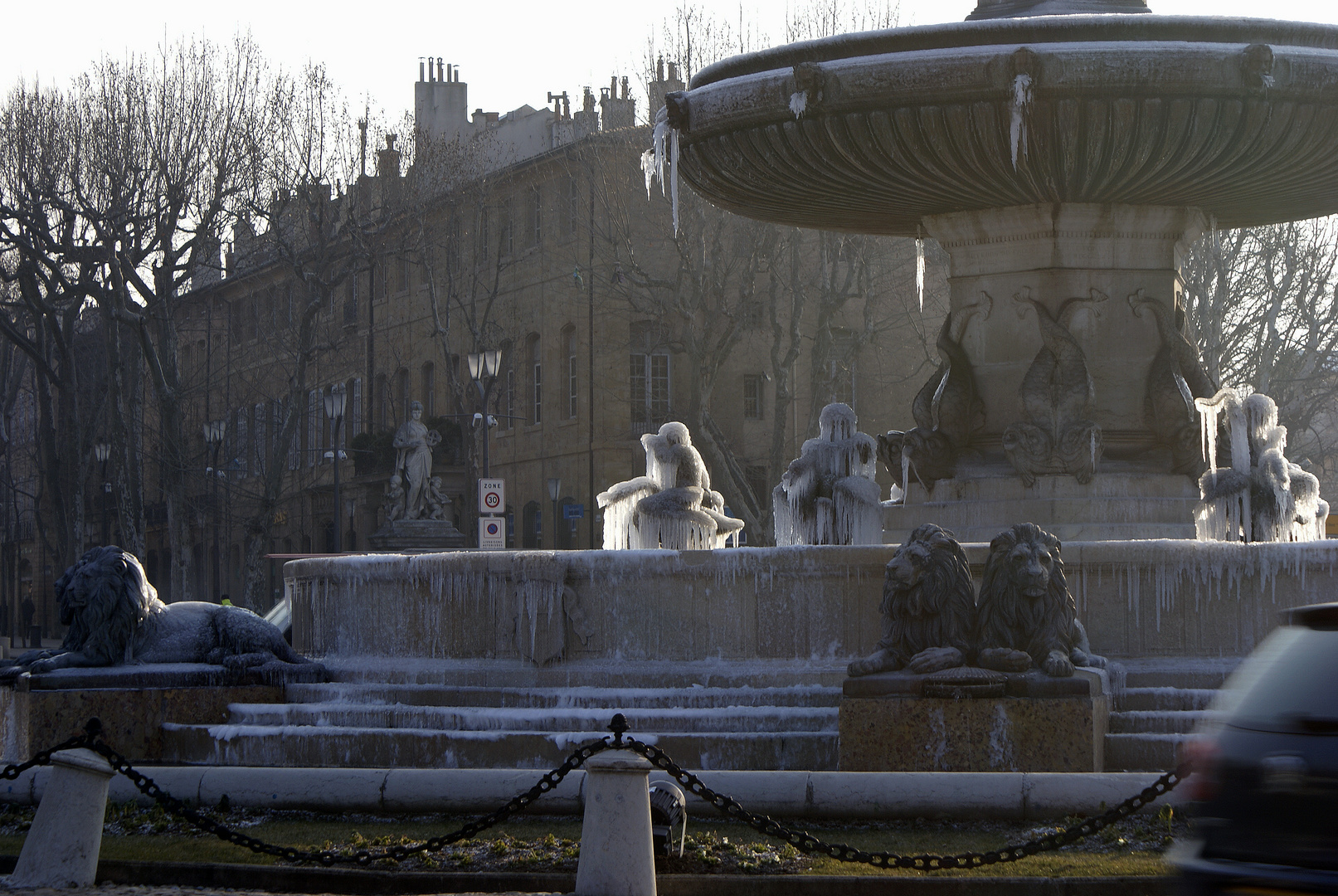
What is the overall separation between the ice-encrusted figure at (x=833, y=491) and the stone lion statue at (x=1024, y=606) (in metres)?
4.68

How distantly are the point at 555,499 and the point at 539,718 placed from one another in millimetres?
32830

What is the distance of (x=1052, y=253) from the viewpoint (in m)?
13.8

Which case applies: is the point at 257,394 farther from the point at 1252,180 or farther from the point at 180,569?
the point at 1252,180

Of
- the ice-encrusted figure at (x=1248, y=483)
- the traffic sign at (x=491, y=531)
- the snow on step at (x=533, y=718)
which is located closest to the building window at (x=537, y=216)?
the traffic sign at (x=491, y=531)

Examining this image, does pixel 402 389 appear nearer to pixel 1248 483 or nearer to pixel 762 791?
pixel 1248 483

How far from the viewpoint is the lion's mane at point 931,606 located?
32.0 ft

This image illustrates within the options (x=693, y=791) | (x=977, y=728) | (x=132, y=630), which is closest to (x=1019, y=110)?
(x=977, y=728)

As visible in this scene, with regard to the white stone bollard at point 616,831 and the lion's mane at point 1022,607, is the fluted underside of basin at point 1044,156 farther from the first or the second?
the white stone bollard at point 616,831

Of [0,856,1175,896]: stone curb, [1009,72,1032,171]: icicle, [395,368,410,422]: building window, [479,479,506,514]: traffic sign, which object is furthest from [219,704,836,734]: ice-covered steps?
[395,368,410,422]: building window

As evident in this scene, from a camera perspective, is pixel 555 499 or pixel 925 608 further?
pixel 555 499

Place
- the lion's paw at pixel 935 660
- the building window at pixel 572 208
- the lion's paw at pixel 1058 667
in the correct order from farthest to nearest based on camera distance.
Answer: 1. the building window at pixel 572 208
2. the lion's paw at pixel 935 660
3. the lion's paw at pixel 1058 667

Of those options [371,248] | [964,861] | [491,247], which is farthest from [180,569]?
[964,861]

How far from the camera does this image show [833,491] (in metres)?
15.0

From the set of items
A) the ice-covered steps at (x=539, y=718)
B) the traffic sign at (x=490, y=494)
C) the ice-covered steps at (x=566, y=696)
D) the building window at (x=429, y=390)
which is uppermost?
the building window at (x=429, y=390)
